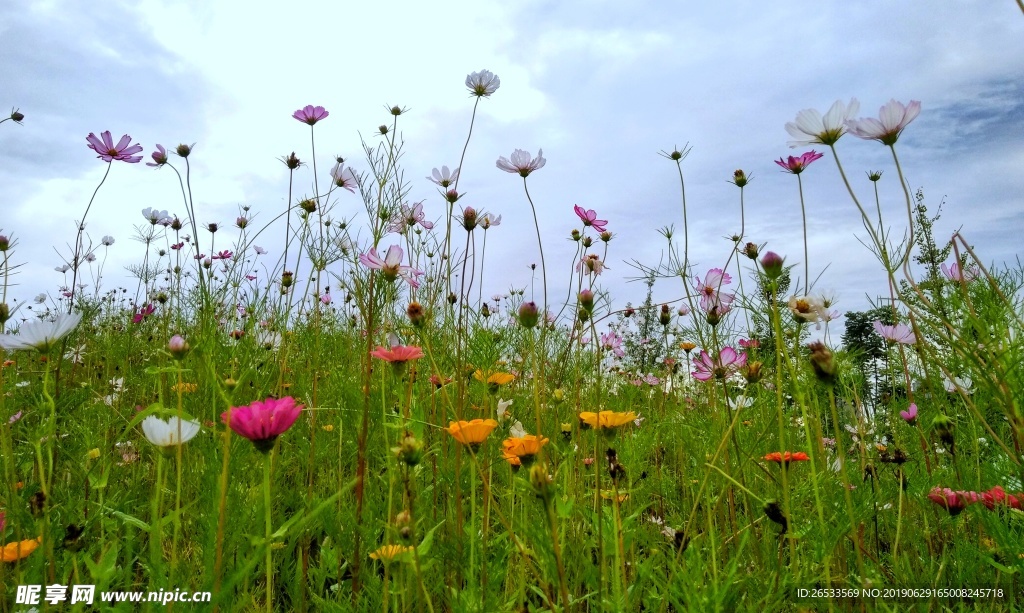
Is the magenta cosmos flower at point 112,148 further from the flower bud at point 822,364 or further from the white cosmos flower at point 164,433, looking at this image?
the flower bud at point 822,364

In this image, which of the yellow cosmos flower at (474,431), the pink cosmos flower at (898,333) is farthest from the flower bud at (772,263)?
the pink cosmos flower at (898,333)

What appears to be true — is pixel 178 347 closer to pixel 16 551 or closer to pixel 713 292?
pixel 16 551

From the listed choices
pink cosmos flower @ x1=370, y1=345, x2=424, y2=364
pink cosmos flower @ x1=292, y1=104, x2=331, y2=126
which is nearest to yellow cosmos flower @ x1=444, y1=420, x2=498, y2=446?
pink cosmos flower @ x1=370, y1=345, x2=424, y2=364

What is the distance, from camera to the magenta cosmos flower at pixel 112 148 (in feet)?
5.39

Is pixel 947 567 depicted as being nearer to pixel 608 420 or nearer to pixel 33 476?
pixel 608 420

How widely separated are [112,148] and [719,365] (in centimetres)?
183

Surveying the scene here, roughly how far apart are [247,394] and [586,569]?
4.05ft

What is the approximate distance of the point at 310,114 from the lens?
1.96 metres

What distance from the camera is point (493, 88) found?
71.6 inches

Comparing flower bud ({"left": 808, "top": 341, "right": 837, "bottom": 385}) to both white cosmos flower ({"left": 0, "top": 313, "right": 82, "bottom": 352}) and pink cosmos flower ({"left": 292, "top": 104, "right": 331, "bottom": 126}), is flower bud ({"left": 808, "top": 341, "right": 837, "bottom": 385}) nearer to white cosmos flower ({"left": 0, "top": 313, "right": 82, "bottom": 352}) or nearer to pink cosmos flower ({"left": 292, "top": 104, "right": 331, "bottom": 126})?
white cosmos flower ({"left": 0, "top": 313, "right": 82, "bottom": 352})

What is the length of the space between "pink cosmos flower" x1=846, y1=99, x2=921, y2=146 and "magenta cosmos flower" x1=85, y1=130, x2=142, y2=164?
1859mm

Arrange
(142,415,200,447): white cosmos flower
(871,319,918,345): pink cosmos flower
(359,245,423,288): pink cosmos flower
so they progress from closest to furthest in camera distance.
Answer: (142,415,200,447): white cosmos flower → (359,245,423,288): pink cosmos flower → (871,319,918,345): pink cosmos flower

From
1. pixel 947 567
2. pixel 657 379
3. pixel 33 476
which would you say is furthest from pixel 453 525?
pixel 657 379

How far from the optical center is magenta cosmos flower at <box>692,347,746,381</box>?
115 cm
